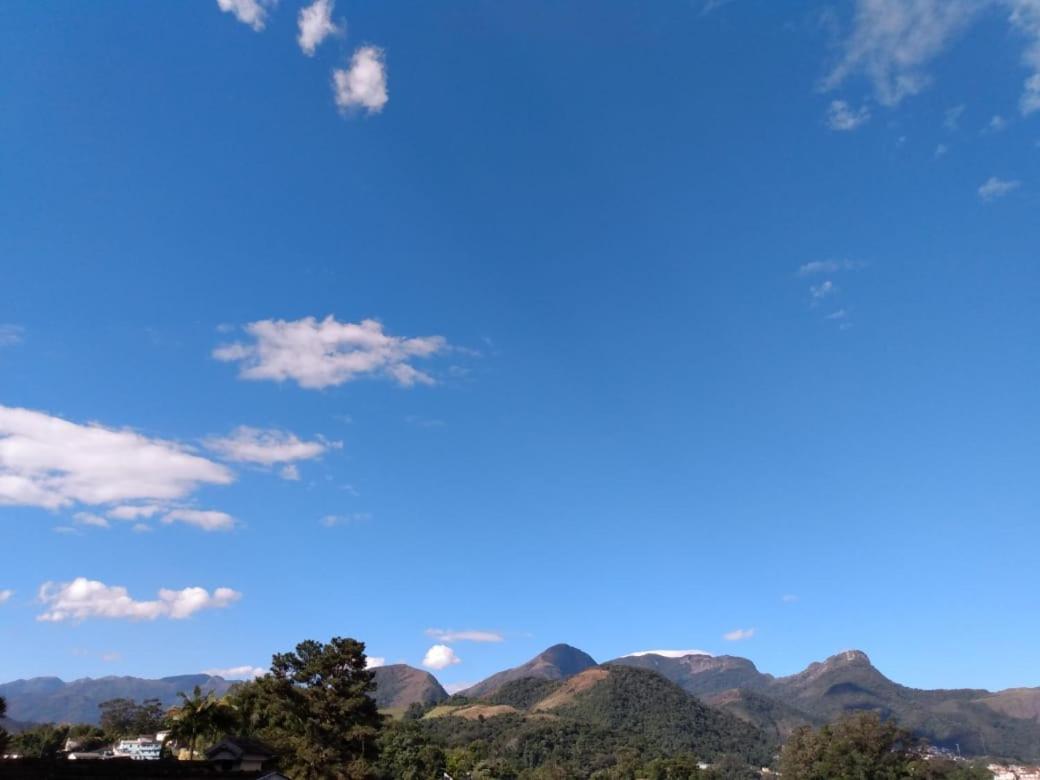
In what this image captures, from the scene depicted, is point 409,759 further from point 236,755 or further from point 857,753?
point 236,755

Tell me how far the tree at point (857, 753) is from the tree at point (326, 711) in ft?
234

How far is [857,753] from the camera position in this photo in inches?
3883

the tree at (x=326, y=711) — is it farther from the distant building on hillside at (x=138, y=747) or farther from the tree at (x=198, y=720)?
the distant building on hillside at (x=138, y=747)

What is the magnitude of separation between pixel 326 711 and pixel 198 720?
15.5 meters

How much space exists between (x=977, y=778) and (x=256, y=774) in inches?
4360

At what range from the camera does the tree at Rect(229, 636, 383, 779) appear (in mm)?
51094

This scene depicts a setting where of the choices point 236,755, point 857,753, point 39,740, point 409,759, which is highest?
point 857,753

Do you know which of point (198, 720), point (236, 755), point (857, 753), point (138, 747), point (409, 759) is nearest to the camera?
point (236, 755)

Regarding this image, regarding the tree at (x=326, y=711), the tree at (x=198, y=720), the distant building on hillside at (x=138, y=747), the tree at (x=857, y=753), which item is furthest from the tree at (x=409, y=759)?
A: the tree at (x=326, y=711)

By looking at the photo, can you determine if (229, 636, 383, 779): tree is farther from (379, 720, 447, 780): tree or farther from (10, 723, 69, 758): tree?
(379, 720, 447, 780): tree

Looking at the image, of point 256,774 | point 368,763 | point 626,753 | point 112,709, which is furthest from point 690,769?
point 256,774

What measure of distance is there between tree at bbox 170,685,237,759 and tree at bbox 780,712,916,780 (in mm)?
77736

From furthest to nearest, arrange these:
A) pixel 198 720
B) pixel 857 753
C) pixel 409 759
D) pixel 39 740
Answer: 1. pixel 409 759
2. pixel 39 740
3. pixel 857 753
4. pixel 198 720

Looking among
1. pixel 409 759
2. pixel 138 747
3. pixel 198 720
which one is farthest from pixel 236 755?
pixel 409 759
